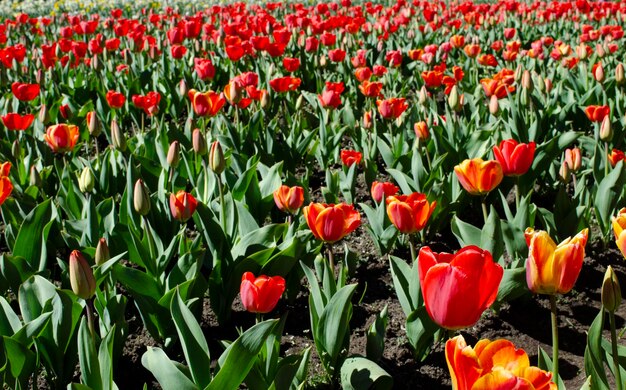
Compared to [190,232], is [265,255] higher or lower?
higher

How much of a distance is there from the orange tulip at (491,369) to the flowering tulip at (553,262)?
335 mm

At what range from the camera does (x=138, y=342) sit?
7.65 feet

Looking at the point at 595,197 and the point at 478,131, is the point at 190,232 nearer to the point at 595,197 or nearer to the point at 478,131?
the point at 478,131

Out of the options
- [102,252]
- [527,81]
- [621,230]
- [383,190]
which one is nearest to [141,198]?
[102,252]

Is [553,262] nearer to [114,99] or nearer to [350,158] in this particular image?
[350,158]

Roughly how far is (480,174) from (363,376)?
806mm

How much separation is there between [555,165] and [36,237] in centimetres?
239

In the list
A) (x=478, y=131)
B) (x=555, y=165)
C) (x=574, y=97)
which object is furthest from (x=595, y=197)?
(x=574, y=97)

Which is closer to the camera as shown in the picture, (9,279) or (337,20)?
(9,279)

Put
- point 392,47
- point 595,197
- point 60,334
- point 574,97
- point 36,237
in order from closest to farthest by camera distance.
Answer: point 60,334
point 36,237
point 595,197
point 574,97
point 392,47

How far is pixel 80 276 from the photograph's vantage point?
5.32 feet

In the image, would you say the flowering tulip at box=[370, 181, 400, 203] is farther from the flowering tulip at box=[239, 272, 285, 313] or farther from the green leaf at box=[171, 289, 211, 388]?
the green leaf at box=[171, 289, 211, 388]

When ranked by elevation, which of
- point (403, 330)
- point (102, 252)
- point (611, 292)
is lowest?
point (403, 330)

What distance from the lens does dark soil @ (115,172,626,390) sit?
213 centimetres
